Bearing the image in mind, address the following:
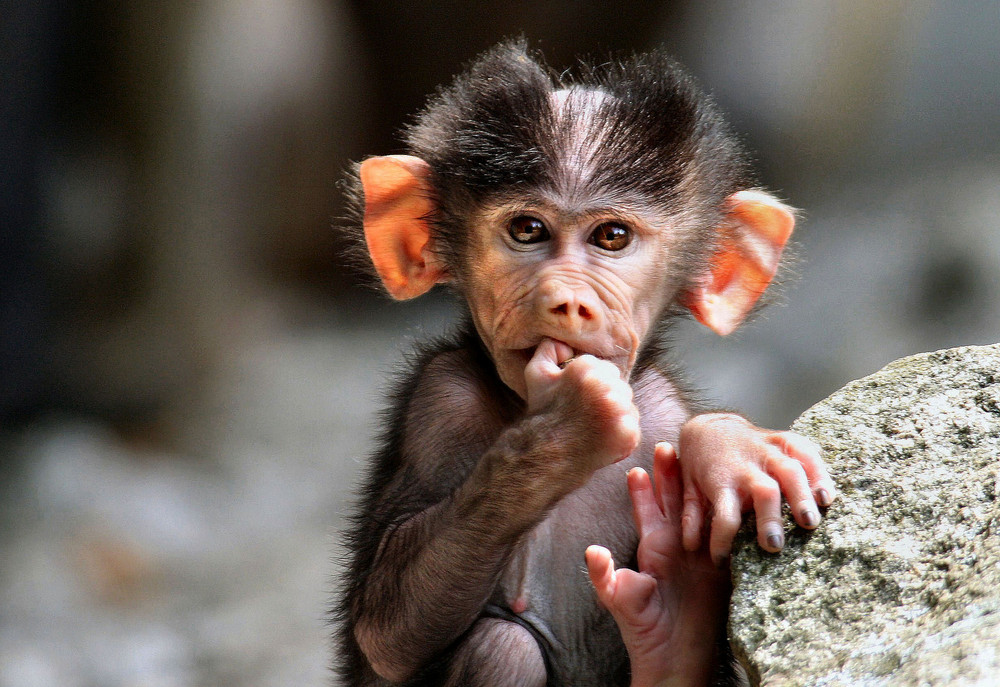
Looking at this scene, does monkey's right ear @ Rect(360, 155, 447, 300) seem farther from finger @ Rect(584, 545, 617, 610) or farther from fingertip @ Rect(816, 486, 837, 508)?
fingertip @ Rect(816, 486, 837, 508)

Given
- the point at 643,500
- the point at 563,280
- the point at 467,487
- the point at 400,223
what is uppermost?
the point at 400,223

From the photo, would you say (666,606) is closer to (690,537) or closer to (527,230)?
(690,537)

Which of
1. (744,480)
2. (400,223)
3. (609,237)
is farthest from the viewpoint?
(400,223)

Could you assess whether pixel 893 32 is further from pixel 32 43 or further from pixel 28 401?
pixel 28 401

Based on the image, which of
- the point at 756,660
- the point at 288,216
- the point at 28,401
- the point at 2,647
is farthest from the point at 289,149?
the point at 756,660

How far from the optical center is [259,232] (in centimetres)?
757

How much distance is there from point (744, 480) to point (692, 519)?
0.19 m

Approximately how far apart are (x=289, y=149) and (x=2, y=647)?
3567 mm

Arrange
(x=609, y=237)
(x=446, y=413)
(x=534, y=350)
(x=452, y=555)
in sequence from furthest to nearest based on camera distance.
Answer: (x=446, y=413), (x=609, y=237), (x=534, y=350), (x=452, y=555)

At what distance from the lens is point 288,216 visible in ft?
25.4

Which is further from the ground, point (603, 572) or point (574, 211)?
point (574, 211)

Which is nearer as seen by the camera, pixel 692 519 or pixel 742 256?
pixel 692 519

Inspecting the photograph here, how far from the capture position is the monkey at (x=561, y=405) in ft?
8.02

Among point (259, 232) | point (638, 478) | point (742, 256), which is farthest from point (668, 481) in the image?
point (259, 232)
